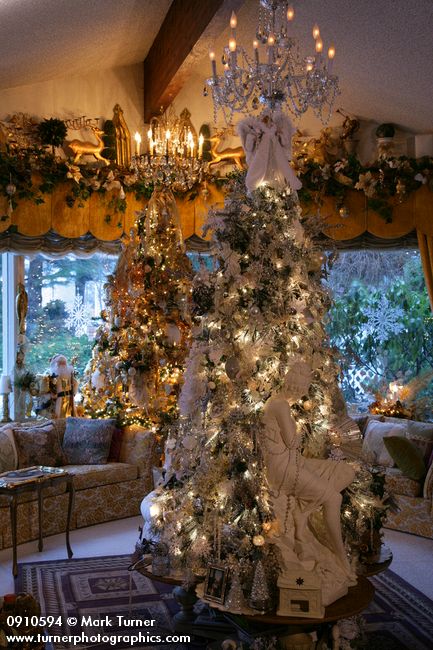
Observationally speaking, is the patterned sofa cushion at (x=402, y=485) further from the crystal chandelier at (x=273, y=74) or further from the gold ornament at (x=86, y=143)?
the gold ornament at (x=86, y=143)

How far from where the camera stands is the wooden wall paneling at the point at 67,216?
25.1 ft

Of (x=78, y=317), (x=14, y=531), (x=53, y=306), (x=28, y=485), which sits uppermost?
(x=53, y=306)

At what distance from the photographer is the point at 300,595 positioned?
3.89 metres

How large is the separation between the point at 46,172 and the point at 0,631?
5.31 m

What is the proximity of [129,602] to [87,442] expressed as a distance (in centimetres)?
253

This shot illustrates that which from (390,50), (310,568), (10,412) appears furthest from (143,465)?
(390,50)

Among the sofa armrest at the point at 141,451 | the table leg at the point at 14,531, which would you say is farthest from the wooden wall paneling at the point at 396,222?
the table leg at the point at 14,531

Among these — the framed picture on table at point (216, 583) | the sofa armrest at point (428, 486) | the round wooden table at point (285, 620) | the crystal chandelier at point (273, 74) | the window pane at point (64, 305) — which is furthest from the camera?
the window pane at point (64, 305)

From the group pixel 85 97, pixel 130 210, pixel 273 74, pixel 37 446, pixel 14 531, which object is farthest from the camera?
pixel 130 210

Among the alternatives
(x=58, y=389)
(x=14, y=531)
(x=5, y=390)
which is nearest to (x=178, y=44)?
(x=58, y=389)

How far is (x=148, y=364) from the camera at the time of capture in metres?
7.50

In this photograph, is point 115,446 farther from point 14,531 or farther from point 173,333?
point 14,531

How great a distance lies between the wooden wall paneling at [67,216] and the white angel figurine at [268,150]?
3203 millimetres

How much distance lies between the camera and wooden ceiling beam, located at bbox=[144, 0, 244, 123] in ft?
19.1
